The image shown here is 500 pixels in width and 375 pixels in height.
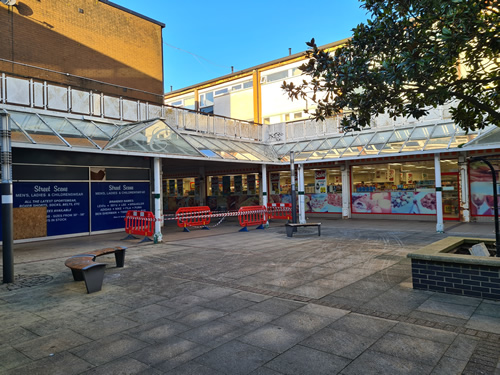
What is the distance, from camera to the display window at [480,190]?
15758mm

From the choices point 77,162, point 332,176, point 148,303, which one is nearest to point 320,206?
point 332,176

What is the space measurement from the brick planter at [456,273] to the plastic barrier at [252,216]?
33.6ft

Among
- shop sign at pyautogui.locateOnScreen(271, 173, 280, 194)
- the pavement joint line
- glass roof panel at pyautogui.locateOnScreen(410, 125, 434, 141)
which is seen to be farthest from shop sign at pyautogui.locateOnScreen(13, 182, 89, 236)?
glass roof panel at pyautogui.locateOnScreen(410, 125, 434, 141)

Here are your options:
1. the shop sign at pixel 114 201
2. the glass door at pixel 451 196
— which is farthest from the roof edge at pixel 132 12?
the glass door at pixel 451 196

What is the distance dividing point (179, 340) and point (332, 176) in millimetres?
18271

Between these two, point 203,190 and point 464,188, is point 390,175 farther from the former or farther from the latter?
point 203,190

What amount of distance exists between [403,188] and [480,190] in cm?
344

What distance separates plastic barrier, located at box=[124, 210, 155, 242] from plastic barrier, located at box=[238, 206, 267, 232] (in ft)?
14.3

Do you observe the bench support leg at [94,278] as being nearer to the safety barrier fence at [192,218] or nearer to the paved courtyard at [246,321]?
the paved courtyard at [246,321]

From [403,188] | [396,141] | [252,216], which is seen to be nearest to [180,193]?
[252,216]

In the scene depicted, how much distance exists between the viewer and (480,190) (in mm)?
16016

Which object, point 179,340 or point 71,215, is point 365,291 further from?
point 71,215

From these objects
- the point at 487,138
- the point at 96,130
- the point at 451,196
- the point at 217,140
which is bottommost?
the point at 451,196

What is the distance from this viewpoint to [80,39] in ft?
55.3
